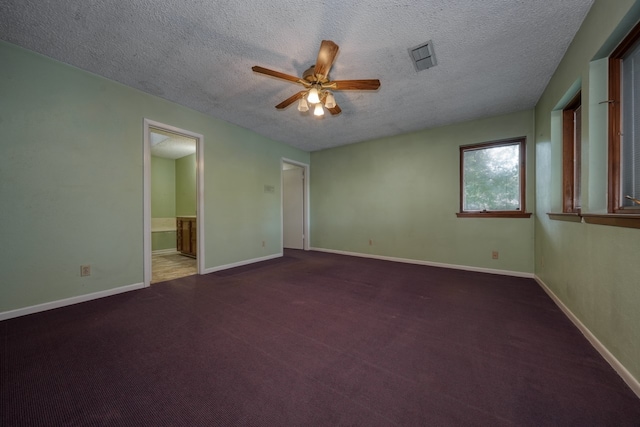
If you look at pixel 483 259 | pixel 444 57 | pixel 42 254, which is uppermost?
pixel 444 57

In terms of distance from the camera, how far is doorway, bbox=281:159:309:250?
5.79 m

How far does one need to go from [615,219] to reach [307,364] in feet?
6.99

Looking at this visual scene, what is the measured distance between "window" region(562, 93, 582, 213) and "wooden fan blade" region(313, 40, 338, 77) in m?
2.46

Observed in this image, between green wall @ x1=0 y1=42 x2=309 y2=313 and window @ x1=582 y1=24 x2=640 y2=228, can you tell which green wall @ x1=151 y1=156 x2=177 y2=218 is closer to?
green wall @ x1=0 y1=42 x2=309 y2=313

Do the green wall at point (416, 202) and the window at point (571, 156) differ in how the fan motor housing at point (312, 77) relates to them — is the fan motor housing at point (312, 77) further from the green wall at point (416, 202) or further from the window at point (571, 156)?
the green wall at point (416, 202)

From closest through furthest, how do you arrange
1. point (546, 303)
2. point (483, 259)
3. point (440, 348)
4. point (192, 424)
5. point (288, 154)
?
point (192, 424) < point (440, 348) < point (546, 303) < point (483, 259) < point (288, 154)

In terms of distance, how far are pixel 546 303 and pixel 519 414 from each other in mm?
1924

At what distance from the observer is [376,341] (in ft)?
5.59

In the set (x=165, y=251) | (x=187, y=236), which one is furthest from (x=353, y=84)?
(x=165, y=251)

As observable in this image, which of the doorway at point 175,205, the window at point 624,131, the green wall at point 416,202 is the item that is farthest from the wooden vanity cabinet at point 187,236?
the window at point 624,131

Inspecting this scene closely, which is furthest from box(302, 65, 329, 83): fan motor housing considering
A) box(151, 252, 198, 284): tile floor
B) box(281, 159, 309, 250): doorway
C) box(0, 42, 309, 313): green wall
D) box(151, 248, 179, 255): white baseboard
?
box(151, 248, 179, 255): white baseboard

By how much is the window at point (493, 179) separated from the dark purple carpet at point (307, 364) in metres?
1.51

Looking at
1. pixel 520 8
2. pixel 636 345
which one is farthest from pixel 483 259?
pixel 520 8

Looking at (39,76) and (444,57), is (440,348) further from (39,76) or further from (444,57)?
(39,76)
